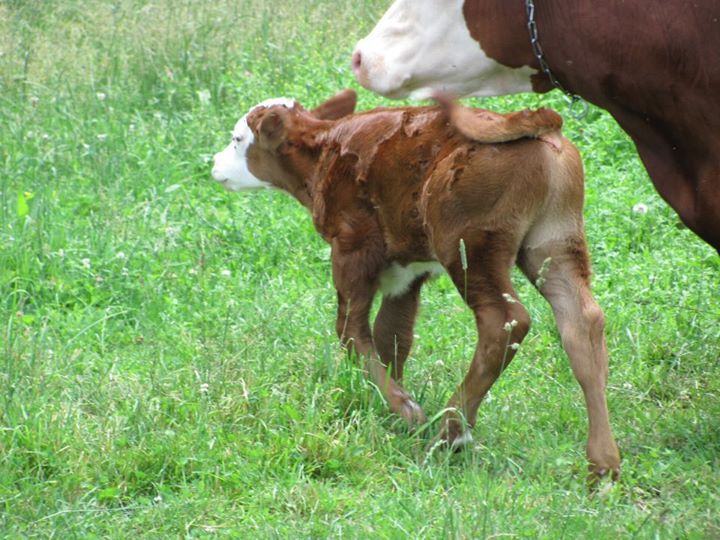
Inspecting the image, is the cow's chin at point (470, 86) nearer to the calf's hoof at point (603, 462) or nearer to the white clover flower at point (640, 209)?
the calf's hoof at point (603, 462)

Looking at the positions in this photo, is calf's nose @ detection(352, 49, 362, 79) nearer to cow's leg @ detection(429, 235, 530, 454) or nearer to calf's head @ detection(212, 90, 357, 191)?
cow's leg @ detection(429, 235, 530, 454)

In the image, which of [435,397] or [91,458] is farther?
[435,397]

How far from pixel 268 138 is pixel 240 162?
0.29 meters

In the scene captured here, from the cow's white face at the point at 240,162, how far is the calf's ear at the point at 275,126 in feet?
0.47

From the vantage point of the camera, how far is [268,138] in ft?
17.7

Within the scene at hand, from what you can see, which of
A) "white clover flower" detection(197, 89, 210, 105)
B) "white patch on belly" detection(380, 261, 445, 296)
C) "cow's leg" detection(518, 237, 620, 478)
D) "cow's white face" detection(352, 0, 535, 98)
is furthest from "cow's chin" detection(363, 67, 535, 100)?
"white clover flower" detection(197, 89, 210, 105)

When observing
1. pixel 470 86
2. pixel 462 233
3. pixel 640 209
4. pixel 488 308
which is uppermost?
pixel 470 86

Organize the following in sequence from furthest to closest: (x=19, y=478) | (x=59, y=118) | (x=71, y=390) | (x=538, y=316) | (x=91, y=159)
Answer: (x=59, y=118) < (x=91, y=159) < (x=538, y=316) < (x=71, y=390) < (x=19, y=478)

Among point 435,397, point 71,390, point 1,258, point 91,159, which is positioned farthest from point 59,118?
point 435,397

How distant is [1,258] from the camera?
618 cm

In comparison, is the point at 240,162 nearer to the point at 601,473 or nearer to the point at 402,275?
the point at 402,275

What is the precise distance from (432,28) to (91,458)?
71.1 inches

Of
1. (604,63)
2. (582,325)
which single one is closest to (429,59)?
(604,63)

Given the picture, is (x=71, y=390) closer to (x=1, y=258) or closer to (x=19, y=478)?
(x=19, y=478)
